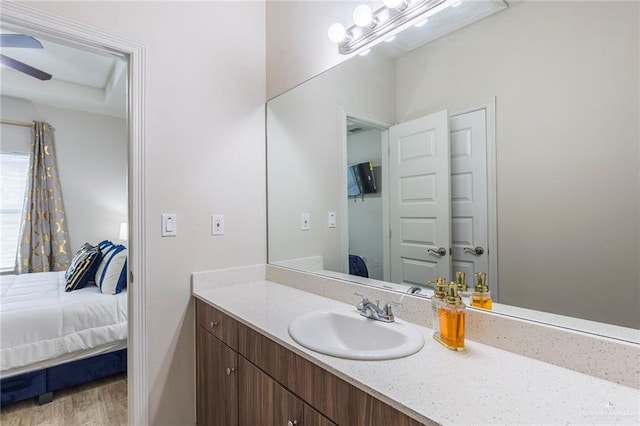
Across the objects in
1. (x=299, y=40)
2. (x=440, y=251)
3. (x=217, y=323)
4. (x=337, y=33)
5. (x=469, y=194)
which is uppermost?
(x=299, y=40)

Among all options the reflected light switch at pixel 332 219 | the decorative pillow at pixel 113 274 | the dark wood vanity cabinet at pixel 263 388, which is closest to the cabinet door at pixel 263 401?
the dark wood vanity cabinet at pixel 263 388

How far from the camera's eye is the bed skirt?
1856 millimetres

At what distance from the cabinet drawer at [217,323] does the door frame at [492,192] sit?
0.97 m

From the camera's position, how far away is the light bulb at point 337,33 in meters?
1.38

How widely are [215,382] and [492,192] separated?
55.1 inches

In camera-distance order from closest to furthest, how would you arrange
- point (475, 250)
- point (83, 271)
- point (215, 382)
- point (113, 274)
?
point (475, 250)
point (215, 382)
point (113, 274)
point (83, 271)

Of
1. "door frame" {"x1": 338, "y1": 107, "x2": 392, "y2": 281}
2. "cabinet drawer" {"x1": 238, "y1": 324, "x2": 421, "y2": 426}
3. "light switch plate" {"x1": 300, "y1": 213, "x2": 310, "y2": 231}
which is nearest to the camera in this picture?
"cabinet drawer" {"x1": 238, "y1": 324, "x2": 421, "y2": 426}

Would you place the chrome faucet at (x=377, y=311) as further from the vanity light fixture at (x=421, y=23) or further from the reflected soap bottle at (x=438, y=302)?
the vanity light fixture at (x=421, y=23)

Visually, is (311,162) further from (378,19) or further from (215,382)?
(215,382)

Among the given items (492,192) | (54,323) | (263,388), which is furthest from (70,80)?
(492,192)

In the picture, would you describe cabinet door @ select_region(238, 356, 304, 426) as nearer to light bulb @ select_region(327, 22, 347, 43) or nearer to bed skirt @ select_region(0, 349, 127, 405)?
light bulb @ select_region(327, 22, 347, 43)

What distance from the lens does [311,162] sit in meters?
1.80

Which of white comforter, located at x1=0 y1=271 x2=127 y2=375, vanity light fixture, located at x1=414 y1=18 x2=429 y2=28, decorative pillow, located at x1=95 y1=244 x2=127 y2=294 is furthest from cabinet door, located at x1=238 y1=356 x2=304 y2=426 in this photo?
decorative pillow, located at x1=95 y1=244 x2=127 y2=294

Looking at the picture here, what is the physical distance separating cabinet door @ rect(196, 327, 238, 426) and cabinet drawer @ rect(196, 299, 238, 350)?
29mm
